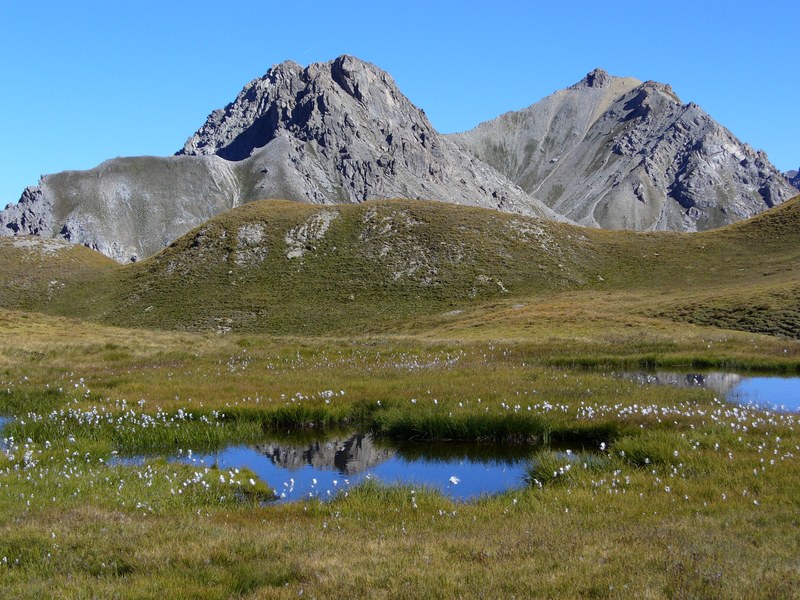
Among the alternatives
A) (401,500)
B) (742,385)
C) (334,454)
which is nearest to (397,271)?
Answer: (742,385)

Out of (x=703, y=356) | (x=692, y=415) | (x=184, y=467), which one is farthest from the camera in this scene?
(x=703, y=356)

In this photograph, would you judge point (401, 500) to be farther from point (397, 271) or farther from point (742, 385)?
point (397, 271)

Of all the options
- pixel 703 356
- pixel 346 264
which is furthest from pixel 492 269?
pixel 703 356

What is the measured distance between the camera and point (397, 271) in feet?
285

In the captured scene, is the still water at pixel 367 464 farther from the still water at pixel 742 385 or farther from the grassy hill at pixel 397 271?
the grassy hill at pixel 397 271

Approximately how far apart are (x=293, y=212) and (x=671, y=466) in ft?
312

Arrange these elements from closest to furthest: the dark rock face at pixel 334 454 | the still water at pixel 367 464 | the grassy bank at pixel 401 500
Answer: the grassy bank at pixel 401 500 → the still water at pixel 367 464 → the dark rock face at pixel 334 454

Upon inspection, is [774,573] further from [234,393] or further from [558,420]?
[234,393]

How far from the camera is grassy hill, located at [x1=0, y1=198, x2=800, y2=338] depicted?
2889 inches

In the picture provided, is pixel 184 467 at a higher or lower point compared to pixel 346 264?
lower

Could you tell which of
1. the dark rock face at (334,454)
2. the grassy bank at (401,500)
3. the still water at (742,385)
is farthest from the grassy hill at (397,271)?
the dark rock face at (334,454)

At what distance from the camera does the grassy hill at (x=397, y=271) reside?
7338cm

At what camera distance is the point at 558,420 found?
1862 cm

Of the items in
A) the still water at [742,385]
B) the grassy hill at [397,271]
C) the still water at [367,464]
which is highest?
the grassy hill at [397,271]
